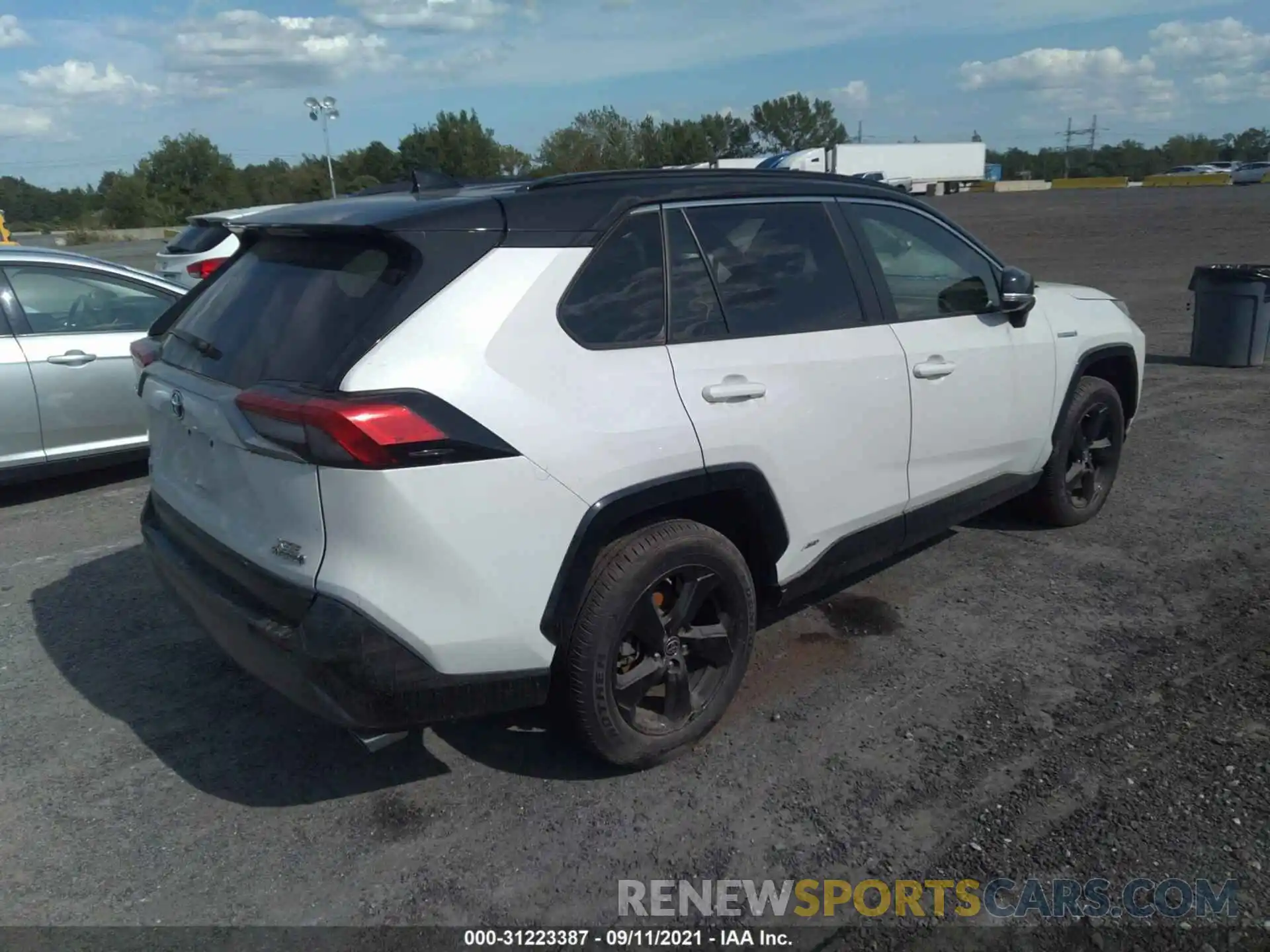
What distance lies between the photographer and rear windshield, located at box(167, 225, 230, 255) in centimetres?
1083

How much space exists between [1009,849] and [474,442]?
196 centimetres

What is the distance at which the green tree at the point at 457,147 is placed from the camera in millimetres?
59594

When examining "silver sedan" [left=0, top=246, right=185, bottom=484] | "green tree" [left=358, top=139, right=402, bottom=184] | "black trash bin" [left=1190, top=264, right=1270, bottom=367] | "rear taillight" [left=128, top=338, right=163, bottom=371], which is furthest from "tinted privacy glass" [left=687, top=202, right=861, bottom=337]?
"green tree" [left=358, top=139, right=402, bottom=184]

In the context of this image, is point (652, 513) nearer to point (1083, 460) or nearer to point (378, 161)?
point (1083, 460)

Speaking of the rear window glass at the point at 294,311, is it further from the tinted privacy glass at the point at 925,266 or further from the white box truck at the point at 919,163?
the white box truck at the point at 919,163

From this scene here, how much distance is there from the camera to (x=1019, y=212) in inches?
1563

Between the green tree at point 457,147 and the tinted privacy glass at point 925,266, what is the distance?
5684 centimetres

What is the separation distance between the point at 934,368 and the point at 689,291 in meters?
1.29

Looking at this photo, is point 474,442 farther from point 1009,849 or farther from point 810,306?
point 1009,849

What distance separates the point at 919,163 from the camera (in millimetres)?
67312

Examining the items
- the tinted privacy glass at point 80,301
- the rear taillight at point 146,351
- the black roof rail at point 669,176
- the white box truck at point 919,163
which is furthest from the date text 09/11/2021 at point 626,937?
the white box truck at point 919,163

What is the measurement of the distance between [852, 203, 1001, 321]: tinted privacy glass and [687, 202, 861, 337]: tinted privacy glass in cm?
29

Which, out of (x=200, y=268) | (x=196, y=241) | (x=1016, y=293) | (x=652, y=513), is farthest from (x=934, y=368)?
(x=196, y=241)

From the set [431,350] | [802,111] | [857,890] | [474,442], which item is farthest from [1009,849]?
[802,111]
